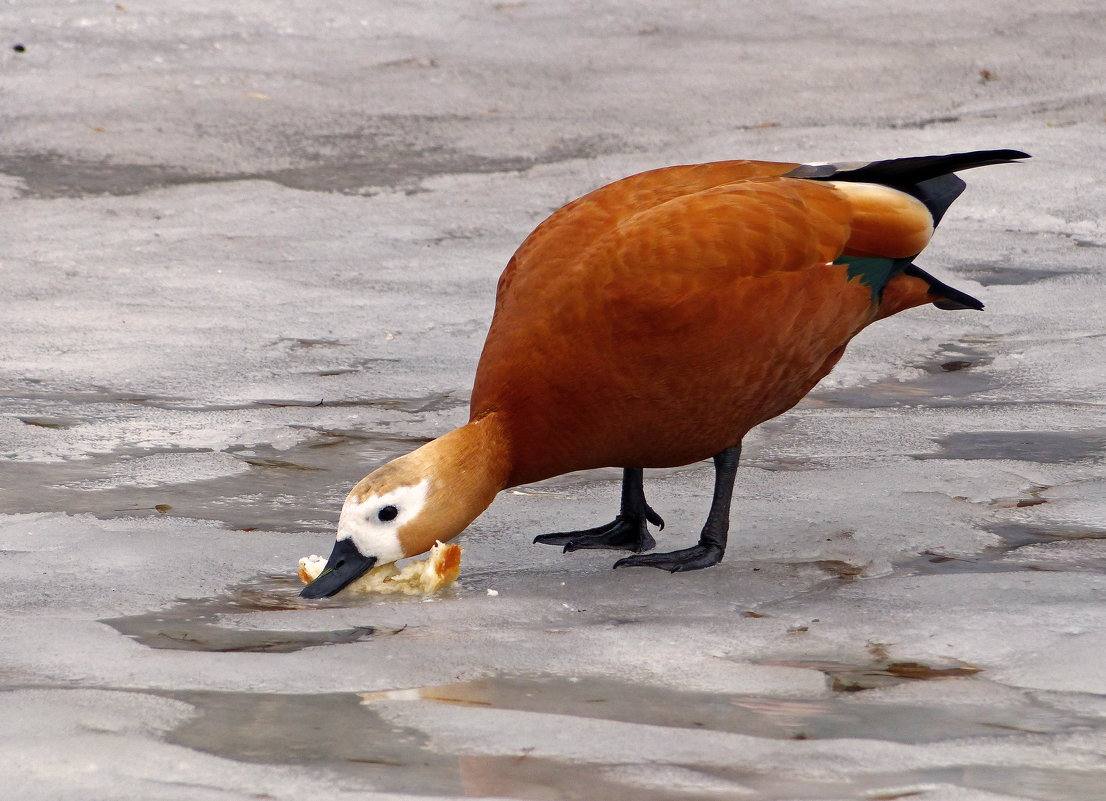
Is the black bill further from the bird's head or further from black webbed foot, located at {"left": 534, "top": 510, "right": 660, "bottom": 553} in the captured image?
black webbed foot, located at {"left": 534, "top": 510, "right": 660, "bottom": 553}

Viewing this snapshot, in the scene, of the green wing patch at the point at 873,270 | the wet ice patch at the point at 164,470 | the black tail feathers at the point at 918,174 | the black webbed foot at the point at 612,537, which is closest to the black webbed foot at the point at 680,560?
the black webbed foot at the point at 612,537

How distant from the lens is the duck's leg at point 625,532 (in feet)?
12.9

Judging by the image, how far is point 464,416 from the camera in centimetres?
495

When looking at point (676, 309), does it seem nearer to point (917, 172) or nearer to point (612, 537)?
point (612, 537)

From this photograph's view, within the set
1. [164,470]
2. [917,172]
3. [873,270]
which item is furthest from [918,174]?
[164,470]

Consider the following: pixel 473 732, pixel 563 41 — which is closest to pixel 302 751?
pixel 473 732

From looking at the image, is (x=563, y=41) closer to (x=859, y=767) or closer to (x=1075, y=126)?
(x=1075, y=126)

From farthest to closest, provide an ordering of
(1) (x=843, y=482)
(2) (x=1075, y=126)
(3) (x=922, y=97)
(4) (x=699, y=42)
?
(4) (x=699, y=42) < (3) (x=922, y=97) < (2) (x=1075, y=126) < (1) (x=843, y=482)

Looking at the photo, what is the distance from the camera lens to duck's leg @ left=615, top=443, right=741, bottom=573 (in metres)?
3.71

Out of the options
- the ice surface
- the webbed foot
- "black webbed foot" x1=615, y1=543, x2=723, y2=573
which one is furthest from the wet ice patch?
"black webbed foot" x1=615, y1=543, x2=723, y2=573

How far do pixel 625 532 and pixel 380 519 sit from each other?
2.91 feet

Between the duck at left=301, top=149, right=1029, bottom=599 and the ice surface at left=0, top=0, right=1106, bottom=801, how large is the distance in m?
0.23

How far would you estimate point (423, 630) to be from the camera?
Answer: 315 centimetres

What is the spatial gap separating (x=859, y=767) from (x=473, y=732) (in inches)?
26.2
